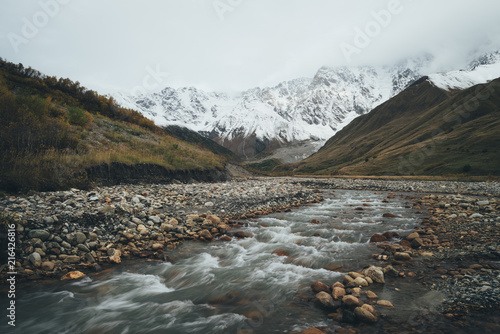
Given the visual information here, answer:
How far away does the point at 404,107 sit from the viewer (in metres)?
179

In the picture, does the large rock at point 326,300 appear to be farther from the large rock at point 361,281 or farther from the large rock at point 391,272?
the large rock at point 391,272

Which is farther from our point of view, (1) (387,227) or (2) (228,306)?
(1) (387,227)

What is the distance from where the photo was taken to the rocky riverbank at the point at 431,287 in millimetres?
4961

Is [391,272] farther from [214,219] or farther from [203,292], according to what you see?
[214,219]

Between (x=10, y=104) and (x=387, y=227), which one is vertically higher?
(x=10, y=104)

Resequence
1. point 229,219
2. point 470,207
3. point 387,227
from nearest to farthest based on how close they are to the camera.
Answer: point 387,227 < point 229,219 < point 470,207

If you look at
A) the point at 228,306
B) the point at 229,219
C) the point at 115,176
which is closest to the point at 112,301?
the point at 228,306

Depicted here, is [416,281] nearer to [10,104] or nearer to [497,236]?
[497,236]

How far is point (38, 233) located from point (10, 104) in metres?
12.0

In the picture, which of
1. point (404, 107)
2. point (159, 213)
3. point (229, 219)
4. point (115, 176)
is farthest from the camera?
point (404, 107)

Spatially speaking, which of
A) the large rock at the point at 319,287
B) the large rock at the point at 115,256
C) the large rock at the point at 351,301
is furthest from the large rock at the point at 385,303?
the large rock at the point at 115,256

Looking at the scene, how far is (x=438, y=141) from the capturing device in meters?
78.2

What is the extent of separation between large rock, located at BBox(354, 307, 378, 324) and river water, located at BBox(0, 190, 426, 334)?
757mm

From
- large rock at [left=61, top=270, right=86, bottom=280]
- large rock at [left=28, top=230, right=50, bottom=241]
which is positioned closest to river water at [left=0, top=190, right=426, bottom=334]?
large rock at [left=61, top=270, right=86, bottom=280]
